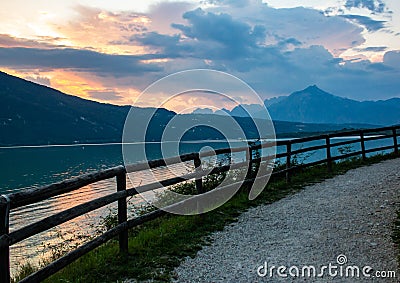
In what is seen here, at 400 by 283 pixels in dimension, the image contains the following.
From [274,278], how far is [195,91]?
20.6 feet

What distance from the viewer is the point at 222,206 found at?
10719mm

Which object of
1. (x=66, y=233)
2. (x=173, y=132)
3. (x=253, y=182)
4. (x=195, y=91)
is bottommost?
(x=66, y=233)

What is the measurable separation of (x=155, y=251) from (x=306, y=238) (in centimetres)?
279

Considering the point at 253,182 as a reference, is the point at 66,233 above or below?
below

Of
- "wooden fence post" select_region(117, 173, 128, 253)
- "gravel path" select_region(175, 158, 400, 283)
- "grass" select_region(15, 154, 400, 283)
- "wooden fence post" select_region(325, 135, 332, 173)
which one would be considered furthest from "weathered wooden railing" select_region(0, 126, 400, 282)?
"wooden fence post" select_region(325, 135, 332, 173)

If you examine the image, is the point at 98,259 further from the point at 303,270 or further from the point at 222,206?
the point at 222,206

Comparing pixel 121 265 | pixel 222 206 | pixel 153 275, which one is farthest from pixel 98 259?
pixel 222 206

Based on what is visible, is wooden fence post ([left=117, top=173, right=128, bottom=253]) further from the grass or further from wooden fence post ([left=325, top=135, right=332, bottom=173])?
wooden fence post ([left=325, top=135, right=332, bottom=173])

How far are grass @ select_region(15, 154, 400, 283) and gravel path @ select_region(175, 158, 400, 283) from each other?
0.90ft

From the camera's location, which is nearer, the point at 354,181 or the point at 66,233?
the point at 354,181

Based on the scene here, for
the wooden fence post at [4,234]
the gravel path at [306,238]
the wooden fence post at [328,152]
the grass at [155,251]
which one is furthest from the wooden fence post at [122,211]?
the wooden fence post at [328,152]

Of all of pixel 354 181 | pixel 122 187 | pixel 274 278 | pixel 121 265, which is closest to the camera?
pixel 274 278

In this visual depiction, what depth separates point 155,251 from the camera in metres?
7.29

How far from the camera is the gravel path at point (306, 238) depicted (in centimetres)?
628
